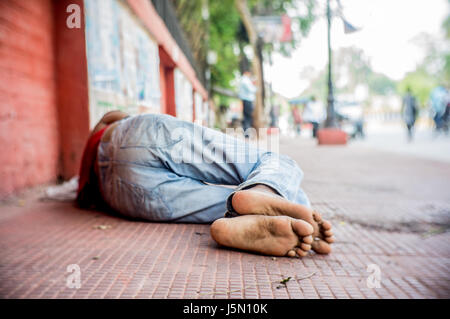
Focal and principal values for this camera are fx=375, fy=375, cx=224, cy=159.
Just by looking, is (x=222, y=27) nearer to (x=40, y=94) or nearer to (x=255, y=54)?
(x=255, y=54)

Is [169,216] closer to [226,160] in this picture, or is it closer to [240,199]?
[226,160]

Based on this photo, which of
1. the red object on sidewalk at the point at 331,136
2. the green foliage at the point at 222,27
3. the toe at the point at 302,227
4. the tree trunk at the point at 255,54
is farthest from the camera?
the green foliage at the point at 222,27

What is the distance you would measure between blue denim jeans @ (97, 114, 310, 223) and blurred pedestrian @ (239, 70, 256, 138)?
8.59 m

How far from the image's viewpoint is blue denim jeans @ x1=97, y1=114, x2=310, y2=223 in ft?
7.44

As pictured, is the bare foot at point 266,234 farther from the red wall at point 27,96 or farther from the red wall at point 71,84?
the red wall at point 71,84

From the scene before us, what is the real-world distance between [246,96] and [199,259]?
9.88 m

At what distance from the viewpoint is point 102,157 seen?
253 centimetres

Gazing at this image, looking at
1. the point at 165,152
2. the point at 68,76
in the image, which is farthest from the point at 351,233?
the point at 68,76

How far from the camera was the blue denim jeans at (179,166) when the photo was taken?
2.27m

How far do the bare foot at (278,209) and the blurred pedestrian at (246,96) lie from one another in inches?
356

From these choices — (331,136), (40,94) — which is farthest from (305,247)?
(331,136)

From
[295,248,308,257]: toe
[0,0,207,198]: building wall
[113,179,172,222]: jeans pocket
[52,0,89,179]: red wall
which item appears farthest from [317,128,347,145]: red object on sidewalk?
[295,248,308,257]: toe

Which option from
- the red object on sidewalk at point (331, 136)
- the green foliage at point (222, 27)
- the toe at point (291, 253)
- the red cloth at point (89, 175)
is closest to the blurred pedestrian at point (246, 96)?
the red object on sidewalk at point (331, 136)
